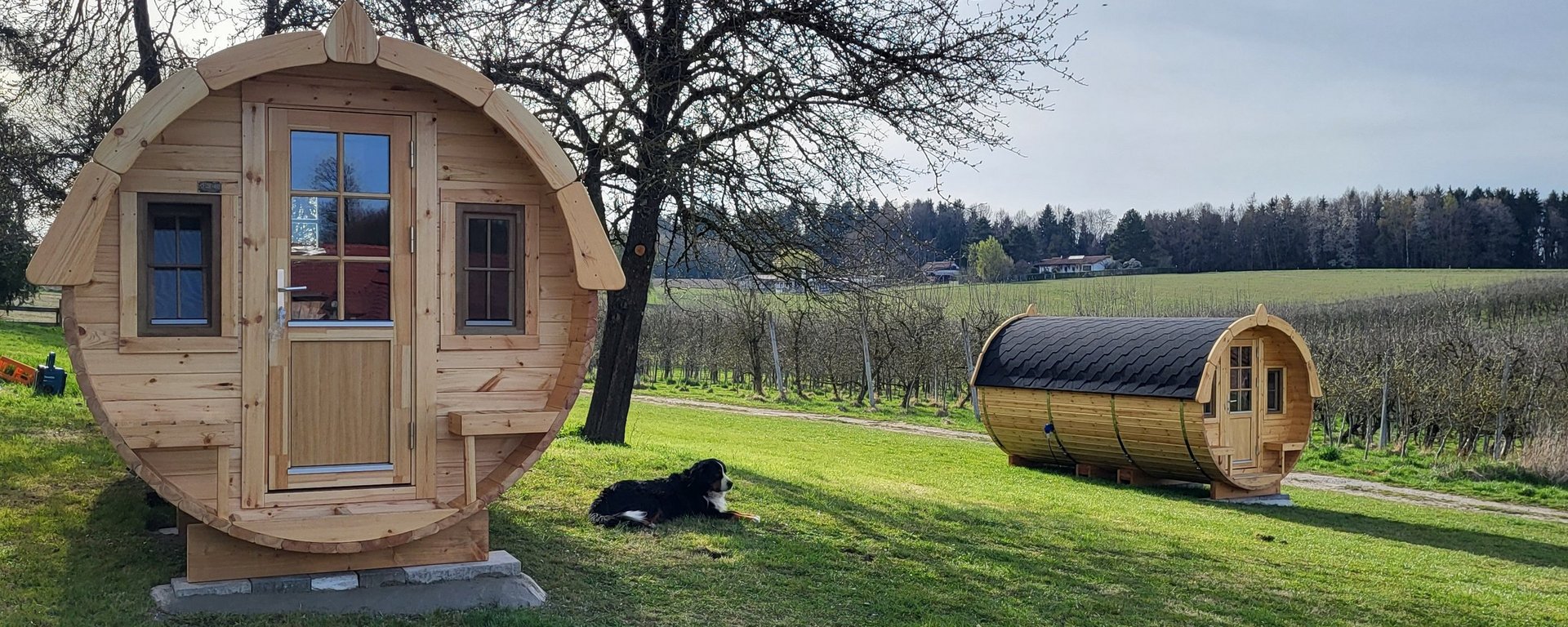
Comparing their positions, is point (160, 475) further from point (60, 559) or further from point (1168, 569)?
point (1168, 569)

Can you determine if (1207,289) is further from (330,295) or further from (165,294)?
(165,294)

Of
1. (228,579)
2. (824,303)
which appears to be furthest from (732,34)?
(228,579)

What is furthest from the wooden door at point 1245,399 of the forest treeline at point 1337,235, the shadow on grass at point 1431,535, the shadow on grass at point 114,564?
the forest treeline at point 1337,235

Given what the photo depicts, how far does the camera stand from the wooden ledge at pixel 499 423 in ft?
20.5

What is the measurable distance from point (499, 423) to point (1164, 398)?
1042cm

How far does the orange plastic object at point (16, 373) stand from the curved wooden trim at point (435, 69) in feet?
38.9

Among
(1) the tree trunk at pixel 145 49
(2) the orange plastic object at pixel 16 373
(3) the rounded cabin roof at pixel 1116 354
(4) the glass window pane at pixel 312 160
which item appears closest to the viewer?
(4) the glass window pane at pixel 312 160

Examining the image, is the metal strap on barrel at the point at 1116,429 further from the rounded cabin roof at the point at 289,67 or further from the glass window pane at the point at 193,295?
the glass window pane at the point at 193,295

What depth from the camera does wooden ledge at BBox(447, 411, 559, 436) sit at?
246 inches

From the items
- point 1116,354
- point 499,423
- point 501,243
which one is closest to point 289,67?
point 501,243

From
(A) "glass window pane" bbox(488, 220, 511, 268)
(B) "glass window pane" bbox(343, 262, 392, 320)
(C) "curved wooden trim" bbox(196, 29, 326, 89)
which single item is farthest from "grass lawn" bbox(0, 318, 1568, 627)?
(C) "curved wooden trim" bbox(196, 29, 326, 89)

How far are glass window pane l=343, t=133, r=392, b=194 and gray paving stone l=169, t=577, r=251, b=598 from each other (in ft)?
7.19

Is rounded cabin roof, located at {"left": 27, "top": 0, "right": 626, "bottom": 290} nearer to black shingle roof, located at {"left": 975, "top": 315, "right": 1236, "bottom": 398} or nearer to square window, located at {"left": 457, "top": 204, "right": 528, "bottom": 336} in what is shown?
square window, located at {"left": 457, "top": 204, "right": 528, "bottom": 336}

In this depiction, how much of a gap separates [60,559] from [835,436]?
16075mm
